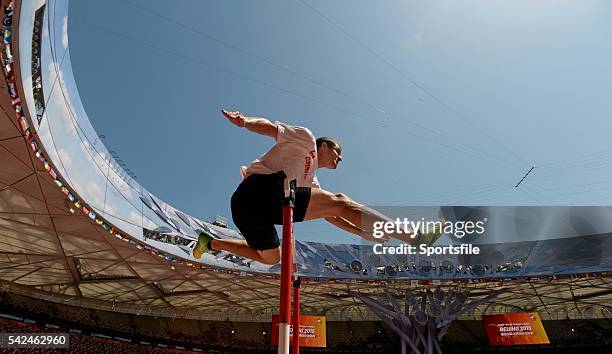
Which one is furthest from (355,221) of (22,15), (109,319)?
(109,319)

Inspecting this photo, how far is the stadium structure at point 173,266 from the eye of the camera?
1311 cm

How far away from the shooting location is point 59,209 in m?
17.6

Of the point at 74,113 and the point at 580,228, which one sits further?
the point at 580,228

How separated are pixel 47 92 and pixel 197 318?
2884cm

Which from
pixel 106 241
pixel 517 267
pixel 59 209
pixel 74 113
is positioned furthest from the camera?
pixel 517 267

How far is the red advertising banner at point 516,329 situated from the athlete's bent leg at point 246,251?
27.5m

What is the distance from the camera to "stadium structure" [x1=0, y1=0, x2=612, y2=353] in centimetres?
1311

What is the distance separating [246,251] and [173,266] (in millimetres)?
20687

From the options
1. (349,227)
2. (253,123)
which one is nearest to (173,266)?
(349,227)

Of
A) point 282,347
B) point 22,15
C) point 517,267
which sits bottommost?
point 282,347

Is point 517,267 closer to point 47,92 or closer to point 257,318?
point 257,318

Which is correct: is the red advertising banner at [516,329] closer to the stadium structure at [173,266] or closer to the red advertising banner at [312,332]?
the stadium structure at [173,266]

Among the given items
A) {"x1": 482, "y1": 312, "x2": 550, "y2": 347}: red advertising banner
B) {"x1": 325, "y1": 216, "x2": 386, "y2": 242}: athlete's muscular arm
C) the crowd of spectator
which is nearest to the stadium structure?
the crowd of spectator

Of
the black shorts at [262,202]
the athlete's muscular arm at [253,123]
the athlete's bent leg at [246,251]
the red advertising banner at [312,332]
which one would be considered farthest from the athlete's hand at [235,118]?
the red advertising banner at [312,332]
